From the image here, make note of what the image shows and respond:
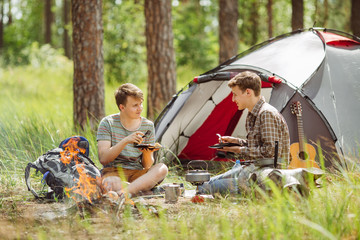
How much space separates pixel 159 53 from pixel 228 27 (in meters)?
2.20

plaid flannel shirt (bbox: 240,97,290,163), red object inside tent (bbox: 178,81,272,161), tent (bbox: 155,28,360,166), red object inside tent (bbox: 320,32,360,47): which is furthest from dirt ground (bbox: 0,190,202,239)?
red object inside tent (bbox: 320,32,360,47)

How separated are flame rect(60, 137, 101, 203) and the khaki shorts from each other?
7.5 inches

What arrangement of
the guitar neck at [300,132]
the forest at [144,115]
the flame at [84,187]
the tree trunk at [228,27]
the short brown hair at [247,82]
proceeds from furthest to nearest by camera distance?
the tree trunk at [228,27], the guitar neck at [300,132], the short brown hair at [247,82], the flame at [84,187], the forest at [144,115]

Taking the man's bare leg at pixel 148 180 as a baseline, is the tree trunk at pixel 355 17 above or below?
above

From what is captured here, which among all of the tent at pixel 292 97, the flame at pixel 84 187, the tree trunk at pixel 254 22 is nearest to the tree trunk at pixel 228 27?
the tent at pixel 292 97

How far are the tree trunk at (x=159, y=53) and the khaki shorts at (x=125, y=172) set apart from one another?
10.0ft

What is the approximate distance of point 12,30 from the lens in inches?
915

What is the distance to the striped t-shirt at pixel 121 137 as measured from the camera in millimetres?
3836

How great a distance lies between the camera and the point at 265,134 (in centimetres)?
366

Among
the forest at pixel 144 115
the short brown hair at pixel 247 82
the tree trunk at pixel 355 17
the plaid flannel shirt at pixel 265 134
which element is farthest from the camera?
the tree trunk at pixel 355 17

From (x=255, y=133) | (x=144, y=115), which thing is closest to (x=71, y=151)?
(x=255, y=133)

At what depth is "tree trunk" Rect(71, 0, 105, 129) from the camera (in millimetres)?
5879

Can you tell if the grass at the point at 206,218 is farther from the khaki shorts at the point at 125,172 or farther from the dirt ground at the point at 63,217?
the khaki shorts at the point at 125,172

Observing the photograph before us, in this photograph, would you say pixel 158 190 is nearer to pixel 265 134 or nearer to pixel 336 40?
pixel 265 134
